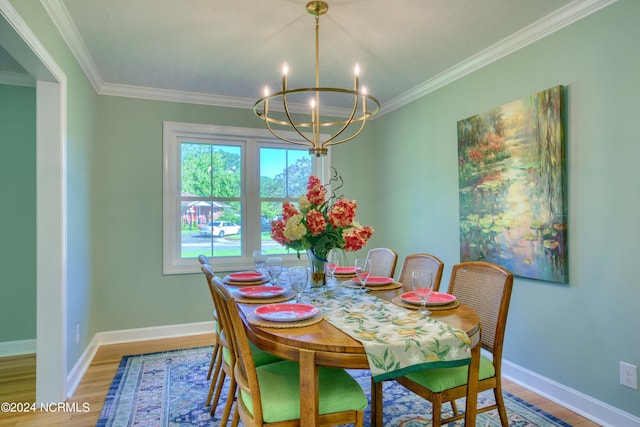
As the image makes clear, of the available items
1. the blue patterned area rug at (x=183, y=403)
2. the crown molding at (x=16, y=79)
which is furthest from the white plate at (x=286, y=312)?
the crown molding at (x=16, y=79)

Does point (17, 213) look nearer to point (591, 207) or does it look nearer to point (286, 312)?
point (286, 312)

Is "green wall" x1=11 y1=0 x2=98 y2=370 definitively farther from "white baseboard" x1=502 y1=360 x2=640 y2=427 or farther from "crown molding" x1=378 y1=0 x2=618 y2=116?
"white baseboard" x1=502 y1=360 x2=640 y2=427

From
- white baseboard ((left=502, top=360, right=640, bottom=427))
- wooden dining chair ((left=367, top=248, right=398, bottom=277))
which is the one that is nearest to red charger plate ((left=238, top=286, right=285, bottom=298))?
wooden dining chair ((left=367, top=248, right=398, bottom=277))

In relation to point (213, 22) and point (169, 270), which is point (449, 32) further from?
point (169, 270)

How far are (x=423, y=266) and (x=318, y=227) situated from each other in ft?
2.94

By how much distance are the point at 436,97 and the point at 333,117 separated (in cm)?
132

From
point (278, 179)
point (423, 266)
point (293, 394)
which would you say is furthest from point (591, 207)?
point (278, 179)

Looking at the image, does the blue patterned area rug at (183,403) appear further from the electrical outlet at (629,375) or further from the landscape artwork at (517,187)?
the landscape artwork at (517,187)

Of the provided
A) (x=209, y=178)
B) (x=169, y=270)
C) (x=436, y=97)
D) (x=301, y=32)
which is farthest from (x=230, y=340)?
(x=436, y=97)

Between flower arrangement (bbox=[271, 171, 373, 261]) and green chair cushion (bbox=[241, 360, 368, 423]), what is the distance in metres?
0.65

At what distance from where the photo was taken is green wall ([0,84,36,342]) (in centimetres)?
320

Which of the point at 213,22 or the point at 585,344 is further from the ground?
the point at 213,22

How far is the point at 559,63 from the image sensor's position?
2393 mm

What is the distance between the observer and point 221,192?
3.99m
